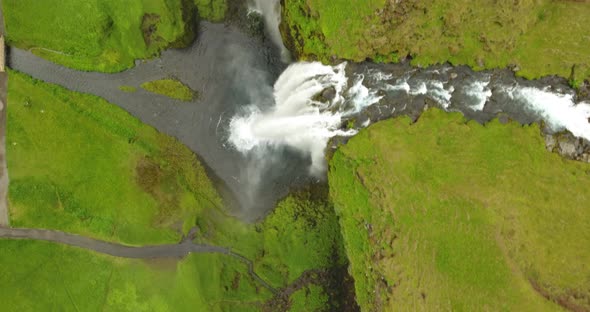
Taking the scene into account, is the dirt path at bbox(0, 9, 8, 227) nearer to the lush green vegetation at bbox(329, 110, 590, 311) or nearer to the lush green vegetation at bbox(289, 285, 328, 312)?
the lush green vegetation at bbox(289, 285, 328, 312)

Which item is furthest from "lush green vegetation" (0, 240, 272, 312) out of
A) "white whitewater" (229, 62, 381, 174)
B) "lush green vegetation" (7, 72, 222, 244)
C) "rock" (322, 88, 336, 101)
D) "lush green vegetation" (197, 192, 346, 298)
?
"rock" (322, 88, 336, 101)

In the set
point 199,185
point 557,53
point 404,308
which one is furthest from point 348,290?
point 557,53

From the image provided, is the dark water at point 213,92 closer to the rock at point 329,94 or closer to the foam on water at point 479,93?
the rock at point 329,94

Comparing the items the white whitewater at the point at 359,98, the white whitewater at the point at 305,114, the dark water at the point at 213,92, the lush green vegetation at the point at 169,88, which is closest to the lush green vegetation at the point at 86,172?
the dark water at the point at 213,92

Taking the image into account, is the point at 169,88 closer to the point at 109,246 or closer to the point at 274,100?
the point at 274,100

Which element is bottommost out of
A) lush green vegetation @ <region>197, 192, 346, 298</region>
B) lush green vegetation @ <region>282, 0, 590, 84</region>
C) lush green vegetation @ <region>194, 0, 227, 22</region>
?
lush green vegetation @ <region>197, 192, 346, 298</region>

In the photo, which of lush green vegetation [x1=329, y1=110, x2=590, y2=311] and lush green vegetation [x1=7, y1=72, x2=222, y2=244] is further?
lush green vegetation [x1=7, y1=72, x2=222, y2=244]
